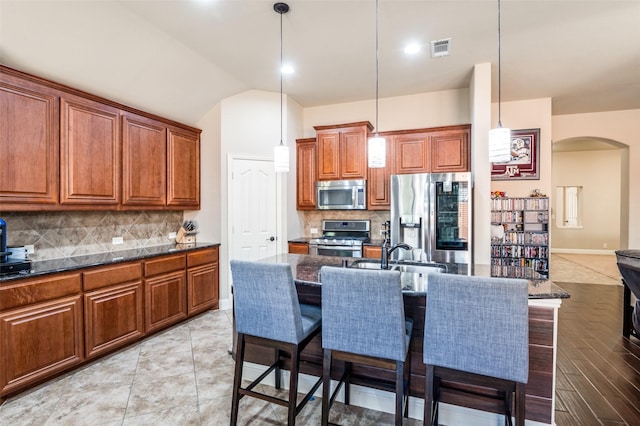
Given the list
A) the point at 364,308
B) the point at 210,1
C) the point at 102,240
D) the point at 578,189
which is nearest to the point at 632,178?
the point at 578,189

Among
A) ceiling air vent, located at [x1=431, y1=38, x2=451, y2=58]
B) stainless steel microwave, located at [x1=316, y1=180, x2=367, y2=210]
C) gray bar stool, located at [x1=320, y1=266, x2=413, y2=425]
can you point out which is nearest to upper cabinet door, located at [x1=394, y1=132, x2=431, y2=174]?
stainless steel microwave, located at [x1=316, y1=180, x2=367, y2=210]

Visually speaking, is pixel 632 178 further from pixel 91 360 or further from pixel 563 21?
pixel 91 360

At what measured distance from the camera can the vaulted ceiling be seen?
259cm

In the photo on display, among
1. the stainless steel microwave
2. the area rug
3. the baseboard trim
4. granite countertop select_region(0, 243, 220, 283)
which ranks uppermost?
the stainless steel microwave

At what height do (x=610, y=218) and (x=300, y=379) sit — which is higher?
(x=610, y=218)

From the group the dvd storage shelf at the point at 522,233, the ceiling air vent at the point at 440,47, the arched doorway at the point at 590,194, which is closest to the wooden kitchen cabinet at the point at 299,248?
the ceiling air vent at the point at 440,47

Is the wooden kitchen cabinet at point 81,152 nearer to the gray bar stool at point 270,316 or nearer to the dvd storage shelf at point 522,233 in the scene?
the gray bar stool at point 270,316

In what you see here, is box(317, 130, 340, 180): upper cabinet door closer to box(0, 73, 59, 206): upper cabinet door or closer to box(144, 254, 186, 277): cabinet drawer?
box(144, 254, 186, 277): cabinet drawer

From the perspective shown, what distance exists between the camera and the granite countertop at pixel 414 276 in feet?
5.61

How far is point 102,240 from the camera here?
3428 mm

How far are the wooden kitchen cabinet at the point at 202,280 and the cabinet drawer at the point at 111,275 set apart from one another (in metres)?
0.72

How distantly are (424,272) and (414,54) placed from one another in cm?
258

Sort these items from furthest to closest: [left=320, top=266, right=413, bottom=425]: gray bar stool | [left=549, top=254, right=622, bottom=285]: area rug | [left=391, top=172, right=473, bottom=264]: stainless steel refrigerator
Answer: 1. [left=549, top=254, right=622, bottom=285]: area rug
2. [left=391, top=172, right=473, bottom=264]: stainless steel refrigerator
3. [left=320, top=266, right=413, bottom=425]: gray bar stool

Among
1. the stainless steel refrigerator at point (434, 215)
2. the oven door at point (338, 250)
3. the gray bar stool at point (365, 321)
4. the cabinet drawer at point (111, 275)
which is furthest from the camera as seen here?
the oven door at point (338, 250)
